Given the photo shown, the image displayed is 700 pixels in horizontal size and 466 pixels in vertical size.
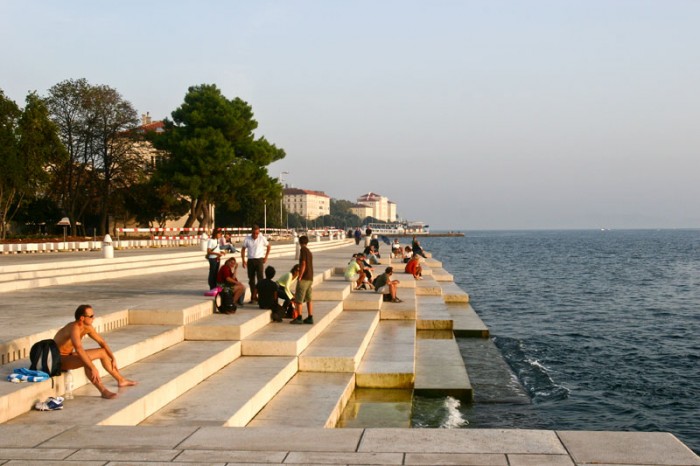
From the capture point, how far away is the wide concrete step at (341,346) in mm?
11781

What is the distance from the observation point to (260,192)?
5806 centimetres

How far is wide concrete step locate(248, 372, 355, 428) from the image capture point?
29.2 feet

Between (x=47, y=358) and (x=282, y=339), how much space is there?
4624 mm

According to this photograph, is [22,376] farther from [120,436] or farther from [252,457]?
[252,457]

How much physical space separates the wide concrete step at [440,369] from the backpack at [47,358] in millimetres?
5842

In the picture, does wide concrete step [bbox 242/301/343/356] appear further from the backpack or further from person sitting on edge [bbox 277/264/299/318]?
the backpack

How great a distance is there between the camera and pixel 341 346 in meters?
12.9

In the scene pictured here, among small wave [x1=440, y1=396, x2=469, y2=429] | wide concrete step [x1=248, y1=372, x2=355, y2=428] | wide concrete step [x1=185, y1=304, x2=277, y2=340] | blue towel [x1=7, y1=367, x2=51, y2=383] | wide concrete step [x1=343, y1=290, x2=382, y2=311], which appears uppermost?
blue towel [x1=7, y1=367, x2=51, y2=383]

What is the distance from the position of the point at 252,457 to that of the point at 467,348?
12.7 meters

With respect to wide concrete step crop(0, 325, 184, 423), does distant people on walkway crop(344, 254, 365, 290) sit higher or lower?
higher

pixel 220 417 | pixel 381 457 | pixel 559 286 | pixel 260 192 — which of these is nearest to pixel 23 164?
pixel 260 192

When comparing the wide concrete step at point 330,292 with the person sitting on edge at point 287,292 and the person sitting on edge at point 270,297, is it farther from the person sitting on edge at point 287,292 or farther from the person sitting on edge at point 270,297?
the person sitting on edge at point 270,297

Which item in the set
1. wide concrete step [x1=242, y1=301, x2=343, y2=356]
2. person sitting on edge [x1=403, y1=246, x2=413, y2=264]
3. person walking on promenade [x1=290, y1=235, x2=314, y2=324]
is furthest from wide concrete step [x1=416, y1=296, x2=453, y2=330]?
person sitting on edge [x1=403, y1=246, x2=413, y2=264]

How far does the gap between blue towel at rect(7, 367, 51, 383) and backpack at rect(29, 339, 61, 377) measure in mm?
101
